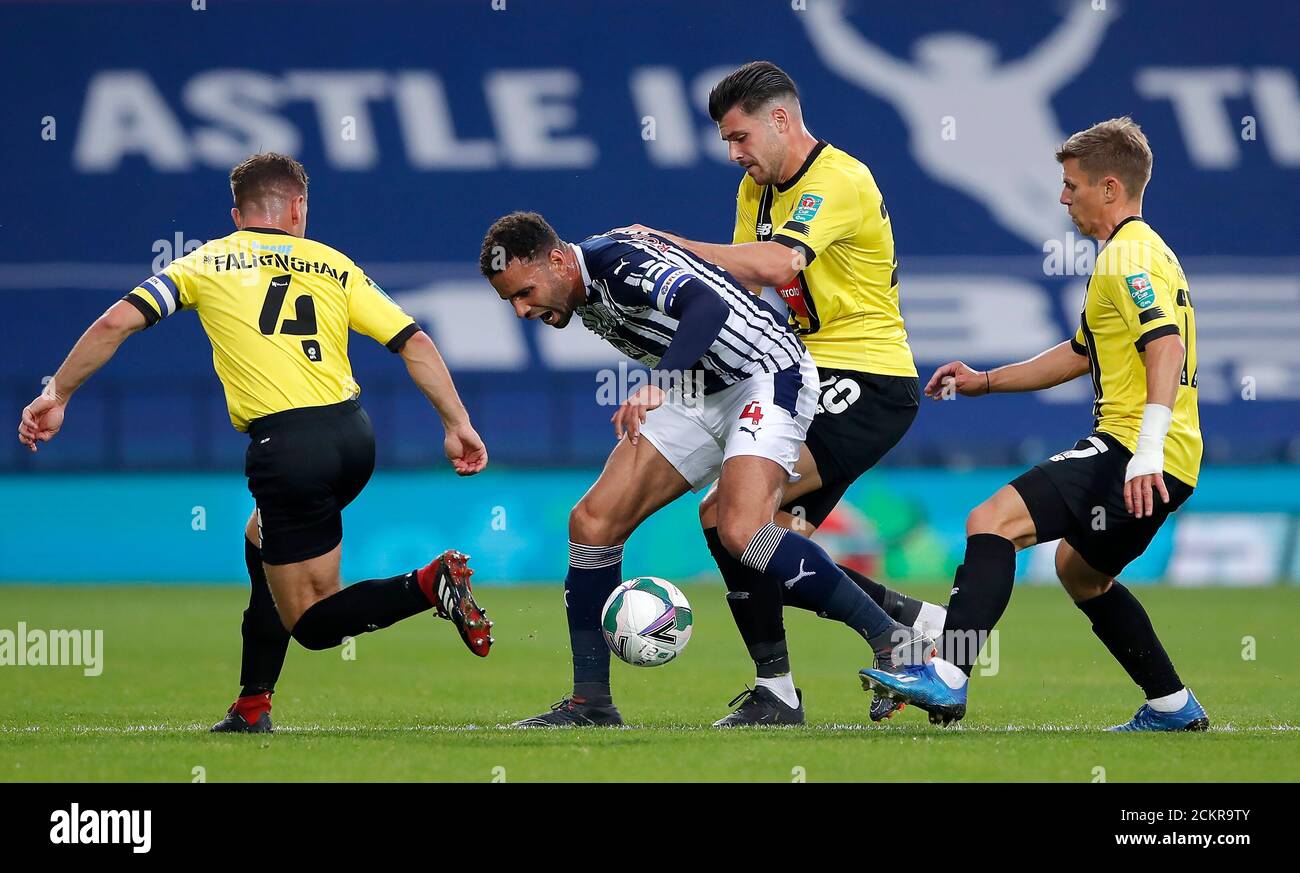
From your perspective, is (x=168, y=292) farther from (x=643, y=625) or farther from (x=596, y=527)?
(x=643, y=625)

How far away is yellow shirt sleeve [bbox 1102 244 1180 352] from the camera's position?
5.34m

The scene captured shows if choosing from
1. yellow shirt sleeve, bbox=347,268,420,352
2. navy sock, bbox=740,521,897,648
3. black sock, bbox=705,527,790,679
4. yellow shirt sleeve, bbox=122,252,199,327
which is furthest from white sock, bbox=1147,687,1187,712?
yellow shirt sleeve, bbox=122,252,199,327

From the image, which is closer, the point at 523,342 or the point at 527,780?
the point at 527,780

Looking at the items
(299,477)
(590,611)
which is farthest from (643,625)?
(299,477)

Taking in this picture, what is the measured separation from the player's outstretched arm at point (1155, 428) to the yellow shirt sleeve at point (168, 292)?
129 inches

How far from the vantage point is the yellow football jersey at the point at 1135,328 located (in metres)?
5.39

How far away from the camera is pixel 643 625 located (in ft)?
19.1

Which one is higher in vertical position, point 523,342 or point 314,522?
point 523,342

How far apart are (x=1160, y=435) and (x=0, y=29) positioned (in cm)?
1829

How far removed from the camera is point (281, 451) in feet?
18.6

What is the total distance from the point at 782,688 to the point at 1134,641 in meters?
1.27

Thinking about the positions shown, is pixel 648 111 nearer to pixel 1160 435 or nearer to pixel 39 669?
pixel 39 669

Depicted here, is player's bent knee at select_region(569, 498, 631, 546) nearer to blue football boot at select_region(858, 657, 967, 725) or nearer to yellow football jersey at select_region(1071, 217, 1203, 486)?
blue football boot at select_region(858, 657, 967, 725)

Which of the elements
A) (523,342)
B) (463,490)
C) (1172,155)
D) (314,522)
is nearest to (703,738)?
(314,522)
